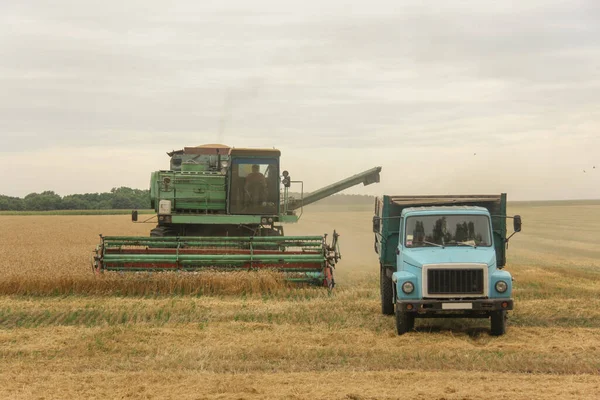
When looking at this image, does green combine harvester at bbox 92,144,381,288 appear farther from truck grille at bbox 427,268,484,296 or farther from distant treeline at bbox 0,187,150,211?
distant treeline at bbox 0,187,150,211

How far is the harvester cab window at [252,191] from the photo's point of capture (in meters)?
20.8

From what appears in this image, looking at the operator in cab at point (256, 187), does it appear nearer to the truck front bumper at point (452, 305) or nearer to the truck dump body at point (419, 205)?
the truck dump body at point (419, 205)

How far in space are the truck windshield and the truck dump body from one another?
2.09 feet

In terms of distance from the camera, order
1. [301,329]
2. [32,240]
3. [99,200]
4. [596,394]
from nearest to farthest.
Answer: [596,394] → [301,329] → [32,240] → [99,200]

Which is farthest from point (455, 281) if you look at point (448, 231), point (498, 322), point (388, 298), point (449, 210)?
point (388, 298)

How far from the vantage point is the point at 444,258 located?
39.2 ft

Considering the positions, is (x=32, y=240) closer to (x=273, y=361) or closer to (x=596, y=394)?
(x=273, y=361)

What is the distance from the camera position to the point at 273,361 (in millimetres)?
9930

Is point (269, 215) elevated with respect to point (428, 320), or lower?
elevated

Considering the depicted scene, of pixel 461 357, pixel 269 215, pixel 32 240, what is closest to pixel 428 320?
pixel 461 357

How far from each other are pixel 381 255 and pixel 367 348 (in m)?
3.82

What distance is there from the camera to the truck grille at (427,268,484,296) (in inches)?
461

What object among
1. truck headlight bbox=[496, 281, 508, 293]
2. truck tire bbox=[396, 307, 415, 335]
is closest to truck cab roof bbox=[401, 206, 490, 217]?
truck headlight bbox=[496, 281, 508, 293]

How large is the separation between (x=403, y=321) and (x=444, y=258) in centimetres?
115
